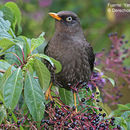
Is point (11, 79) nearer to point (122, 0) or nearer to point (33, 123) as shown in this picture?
point (33, 123)

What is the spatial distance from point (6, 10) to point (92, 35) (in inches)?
119

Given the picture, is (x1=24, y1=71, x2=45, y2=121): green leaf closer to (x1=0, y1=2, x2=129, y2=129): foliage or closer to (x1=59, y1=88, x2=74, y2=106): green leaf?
(x1=0, y1=2, x2=129, y2=129): foliage

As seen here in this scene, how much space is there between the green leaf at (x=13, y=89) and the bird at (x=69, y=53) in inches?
29.5

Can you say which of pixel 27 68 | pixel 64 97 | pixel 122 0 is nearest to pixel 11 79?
pixel 27 68

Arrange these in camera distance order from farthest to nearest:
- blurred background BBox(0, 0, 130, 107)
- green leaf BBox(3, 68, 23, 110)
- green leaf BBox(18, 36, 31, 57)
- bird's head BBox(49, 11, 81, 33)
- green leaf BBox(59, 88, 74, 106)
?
blurred background BBox(0, 0, 130, 107)
bird's head BBox(49, 11, 81, 33)
green leaf BBox(59, 88, 74, 106)
green leaf BBox(18, 36, 31, 57)
green leaf BBox(3, 68, 23, 110)

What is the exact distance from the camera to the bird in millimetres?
2533

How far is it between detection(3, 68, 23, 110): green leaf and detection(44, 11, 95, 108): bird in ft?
2.46

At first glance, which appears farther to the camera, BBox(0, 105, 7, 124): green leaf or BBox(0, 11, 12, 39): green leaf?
BBox(0, 11, 12, 39): green leaf

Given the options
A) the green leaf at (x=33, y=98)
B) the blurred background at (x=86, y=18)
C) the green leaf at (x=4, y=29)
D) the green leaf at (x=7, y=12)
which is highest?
the green leaf at (x=7, y=12)

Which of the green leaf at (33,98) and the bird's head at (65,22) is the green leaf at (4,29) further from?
the bird's head at (65,22)

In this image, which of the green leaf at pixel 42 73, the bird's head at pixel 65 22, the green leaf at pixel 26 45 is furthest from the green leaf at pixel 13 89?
the bird's head at pixel 65 22

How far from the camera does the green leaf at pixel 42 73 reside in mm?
1905

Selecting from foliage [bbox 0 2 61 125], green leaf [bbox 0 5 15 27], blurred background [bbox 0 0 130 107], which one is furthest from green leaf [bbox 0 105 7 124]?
blurred background [bbox 0 0 130 107]

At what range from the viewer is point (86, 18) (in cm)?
517
